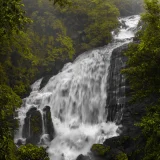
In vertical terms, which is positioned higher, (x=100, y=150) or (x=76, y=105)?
→ (x=76, y=105)

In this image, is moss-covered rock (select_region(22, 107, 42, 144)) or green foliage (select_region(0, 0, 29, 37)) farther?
moss-covered rock (select_region(22, 107, 42, 144))

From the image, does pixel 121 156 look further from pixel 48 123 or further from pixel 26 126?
pixel 26 126

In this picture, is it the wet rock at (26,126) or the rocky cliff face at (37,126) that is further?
the wet rock at (26,126)

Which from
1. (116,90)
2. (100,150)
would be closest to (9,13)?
(100,150)

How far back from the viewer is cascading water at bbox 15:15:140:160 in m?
16.2

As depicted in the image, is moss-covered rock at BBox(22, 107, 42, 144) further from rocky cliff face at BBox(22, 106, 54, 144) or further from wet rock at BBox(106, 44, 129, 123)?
wet rock at BBox(106, 44, 129, 123)

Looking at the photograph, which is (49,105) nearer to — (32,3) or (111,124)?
(111,124)

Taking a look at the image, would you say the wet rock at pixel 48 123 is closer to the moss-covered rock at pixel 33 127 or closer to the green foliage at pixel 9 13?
the moss-covered rock at pixel 33 127

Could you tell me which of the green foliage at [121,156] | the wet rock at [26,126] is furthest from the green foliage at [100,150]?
the wet rock at [26,126]

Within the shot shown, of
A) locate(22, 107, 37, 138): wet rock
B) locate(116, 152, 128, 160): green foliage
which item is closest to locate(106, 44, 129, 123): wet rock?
locate(116, 152, 128, 160): green foliage

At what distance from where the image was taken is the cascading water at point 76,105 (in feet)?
53.3

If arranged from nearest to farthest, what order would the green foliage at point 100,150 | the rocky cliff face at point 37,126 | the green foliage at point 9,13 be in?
the green foliage at point 9,13, the green foliage at point 100,150, the rocky cliff face at point 37,126

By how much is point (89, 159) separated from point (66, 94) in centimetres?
740

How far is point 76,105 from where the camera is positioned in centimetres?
1920
